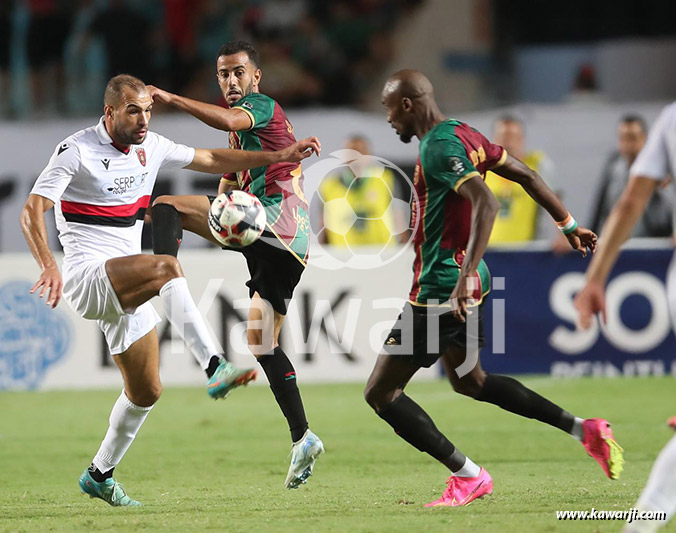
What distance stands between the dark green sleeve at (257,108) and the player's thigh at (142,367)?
4.42 ft

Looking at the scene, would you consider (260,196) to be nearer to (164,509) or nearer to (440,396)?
(164,509)

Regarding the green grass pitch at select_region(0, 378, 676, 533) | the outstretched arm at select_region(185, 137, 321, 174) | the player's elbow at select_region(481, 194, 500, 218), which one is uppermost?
the outstretched arm at select_region(185, 137, 321, 174)

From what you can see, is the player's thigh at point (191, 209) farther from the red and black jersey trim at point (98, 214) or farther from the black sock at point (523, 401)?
the black sock at point (523, 401)

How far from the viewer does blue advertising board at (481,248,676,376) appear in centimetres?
1092

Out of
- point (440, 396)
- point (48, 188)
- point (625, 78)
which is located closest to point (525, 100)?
point (625, 78)

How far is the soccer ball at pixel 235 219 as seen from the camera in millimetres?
6105

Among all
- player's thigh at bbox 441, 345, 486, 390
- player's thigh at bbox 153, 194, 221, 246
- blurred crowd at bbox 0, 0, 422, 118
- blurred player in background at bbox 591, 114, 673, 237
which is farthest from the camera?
blurred crowd at bbox 0, 0, 422, 118

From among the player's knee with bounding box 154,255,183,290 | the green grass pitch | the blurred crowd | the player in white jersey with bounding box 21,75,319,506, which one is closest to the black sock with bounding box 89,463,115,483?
the player in white jersey with bounding box 21,75,319,506

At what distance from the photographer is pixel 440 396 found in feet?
34.7

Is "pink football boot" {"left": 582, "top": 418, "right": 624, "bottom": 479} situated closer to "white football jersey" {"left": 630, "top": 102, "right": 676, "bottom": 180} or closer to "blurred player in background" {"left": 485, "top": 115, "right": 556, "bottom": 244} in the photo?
"white football jersey" {"left": 630, "top": 102, "right": 676, "bottom": 180}

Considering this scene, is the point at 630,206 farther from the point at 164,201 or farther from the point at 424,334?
the point at 164,201

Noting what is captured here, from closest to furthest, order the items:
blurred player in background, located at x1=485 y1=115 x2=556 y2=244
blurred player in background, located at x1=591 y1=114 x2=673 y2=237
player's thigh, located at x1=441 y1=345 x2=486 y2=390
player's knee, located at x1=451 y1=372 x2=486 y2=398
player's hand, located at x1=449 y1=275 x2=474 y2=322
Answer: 1. player's hand, located at x1=449 y1=275 x2=474 y2=322
2. player's thigh, located at x1=441 y1=345 x2=486 y2=390
3. player's knee, located at x1=451 y1=372 x2=486 y2=398
4. blurred player in background, located at x1=591 y1=114 x2=673 y2=237
5. blurred player in background, located at x1=485 y1=115 x2=556 y2=244

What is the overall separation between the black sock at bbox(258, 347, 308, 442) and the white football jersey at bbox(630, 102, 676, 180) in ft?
9.29

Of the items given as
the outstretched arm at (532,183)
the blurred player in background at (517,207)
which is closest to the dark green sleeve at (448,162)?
the outstretched arm at (532,183)
